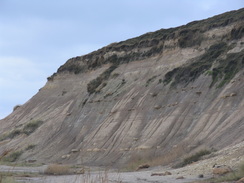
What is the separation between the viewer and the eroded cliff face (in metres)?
35.0

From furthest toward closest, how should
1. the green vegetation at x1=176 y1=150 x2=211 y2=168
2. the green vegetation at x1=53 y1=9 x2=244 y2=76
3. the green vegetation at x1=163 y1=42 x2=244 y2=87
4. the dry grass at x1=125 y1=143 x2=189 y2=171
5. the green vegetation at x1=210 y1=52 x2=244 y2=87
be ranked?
the green vegetation at x1=53 y1=9 x2=244 y2=76 < the green vegetation at x1=163 y1=42 x2=244 y2=87 < the green vegetation at x1=210 y1=52 x2=244 y2=87 < the dry grass at x1=125 y1=143 x2=189 y2=171 < the green vegetation at x1=176 y1=150 x2=211 y2=168

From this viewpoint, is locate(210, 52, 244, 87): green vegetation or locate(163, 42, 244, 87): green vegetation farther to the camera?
locate(163, 42, 244, 87): green vegetation

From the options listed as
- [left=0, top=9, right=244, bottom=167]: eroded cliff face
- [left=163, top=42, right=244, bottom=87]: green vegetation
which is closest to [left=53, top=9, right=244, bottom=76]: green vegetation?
[left=0, top=9, right=244, bottom=167]: eroded cliff face

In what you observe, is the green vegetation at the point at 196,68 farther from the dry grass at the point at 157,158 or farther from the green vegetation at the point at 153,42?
the dry grass at the point at 157,158

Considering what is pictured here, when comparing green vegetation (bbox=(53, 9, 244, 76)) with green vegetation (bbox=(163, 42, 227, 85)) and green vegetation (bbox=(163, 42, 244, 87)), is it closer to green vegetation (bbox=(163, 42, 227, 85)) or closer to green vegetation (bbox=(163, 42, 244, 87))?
green vegetation (bbox=(163, 42, 227, 85))

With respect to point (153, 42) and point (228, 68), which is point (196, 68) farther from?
point (153, 42)

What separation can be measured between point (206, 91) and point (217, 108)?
13.7ft

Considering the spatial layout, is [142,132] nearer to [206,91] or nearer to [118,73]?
[206,91]

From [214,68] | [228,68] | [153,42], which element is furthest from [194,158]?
[153,42]

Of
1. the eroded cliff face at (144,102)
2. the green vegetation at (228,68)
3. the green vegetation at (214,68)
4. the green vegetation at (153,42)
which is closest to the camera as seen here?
the eroded cliff face at (144,102)

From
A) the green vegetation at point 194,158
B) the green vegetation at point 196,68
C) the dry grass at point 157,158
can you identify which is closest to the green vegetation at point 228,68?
the green vegetation at point 196,68

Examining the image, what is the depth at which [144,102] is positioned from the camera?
145ft

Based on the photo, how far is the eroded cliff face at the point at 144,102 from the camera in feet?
115

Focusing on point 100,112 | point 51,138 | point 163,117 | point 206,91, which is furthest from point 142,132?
point 51,138
